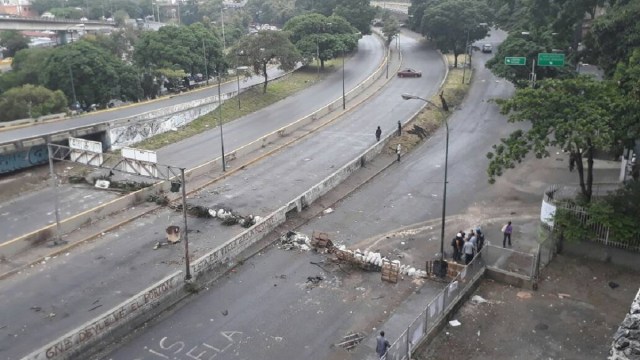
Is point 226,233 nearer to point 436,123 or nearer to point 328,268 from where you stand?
point 328,268

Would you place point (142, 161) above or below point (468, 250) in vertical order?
above

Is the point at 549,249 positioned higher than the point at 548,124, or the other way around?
the point at 548,124

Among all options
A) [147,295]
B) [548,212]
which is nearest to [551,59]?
[548,212]

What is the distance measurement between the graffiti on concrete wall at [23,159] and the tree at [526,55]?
127ft

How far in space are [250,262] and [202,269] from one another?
9.23 ft

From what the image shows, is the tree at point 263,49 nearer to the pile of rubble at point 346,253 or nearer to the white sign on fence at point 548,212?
the pile of rubble at point 346,253

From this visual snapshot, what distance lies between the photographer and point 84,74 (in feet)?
214

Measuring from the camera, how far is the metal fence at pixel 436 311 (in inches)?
756

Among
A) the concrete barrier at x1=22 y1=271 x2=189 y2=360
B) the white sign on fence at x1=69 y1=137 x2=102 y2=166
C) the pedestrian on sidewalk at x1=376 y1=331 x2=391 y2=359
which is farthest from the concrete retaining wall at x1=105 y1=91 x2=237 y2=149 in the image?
the pedestrian on sidewalk at x1=376 y1=331 x2=391 y2=359

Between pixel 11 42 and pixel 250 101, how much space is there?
270 feet

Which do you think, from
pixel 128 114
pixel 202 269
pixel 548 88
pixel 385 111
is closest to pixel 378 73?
pixel 385 111

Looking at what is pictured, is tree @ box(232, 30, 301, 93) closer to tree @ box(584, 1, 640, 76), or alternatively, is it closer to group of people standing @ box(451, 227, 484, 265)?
tree @ box(584, 1, 640, 76)

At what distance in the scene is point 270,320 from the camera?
23000 mm

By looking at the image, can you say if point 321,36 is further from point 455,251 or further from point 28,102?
point 455,251
